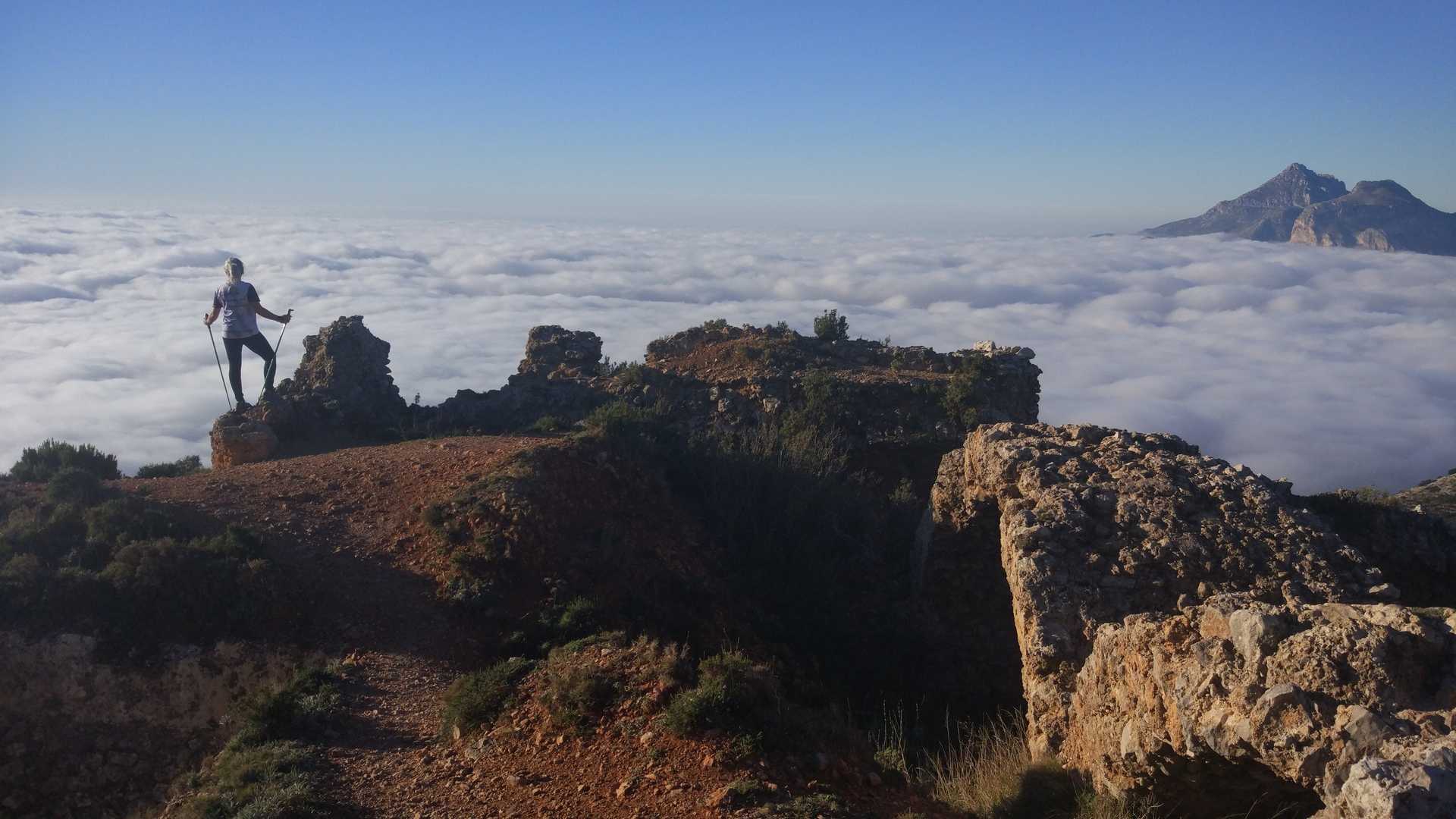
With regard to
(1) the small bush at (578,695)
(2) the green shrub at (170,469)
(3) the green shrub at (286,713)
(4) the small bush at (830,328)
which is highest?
(4) the small bush at (830,328)

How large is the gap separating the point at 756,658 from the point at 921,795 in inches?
105

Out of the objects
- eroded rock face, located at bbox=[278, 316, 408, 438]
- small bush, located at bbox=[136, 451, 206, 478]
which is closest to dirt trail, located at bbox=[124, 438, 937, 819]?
small bush, located at bbox=[136, 451, 206, 478]

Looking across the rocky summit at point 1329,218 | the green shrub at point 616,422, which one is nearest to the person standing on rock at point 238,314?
the green shrub at point 616,422

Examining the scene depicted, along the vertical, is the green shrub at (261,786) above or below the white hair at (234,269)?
below

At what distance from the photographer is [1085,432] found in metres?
9.80

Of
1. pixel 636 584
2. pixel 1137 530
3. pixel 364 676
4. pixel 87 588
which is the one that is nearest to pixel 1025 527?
pixel 1137 530

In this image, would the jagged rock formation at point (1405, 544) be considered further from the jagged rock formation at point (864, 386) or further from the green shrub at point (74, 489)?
the green shrub at point (74, 489)

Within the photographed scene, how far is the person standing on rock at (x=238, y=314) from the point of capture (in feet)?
46.8

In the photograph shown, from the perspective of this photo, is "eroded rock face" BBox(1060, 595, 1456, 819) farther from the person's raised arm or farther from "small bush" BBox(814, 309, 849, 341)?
"small bush" BBox(814, 309, 849, 341)

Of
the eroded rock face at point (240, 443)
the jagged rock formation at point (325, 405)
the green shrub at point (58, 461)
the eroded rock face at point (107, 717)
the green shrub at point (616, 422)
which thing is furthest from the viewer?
the jagged rock formation at point (325, 405)

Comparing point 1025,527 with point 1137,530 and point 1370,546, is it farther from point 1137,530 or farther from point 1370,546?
point 1370,546

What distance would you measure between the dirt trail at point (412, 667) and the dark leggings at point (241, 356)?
8.74ft

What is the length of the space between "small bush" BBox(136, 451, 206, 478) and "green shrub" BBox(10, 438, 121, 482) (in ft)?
1.57

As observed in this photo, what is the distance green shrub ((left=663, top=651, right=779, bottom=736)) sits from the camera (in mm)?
6180
